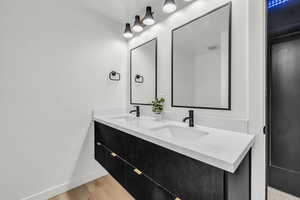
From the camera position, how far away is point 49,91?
59.3 inches

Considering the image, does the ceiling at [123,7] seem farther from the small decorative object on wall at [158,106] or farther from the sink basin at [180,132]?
the sink basin at [180,132]

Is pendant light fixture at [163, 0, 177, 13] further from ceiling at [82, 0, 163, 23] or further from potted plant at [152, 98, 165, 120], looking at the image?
potted plant at [152, 98, 165, 120]

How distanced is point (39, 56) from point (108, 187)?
5.68 ft

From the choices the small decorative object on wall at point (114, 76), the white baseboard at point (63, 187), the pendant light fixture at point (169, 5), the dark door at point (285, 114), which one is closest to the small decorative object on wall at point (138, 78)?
the small decorative object on wall at point (114, 76)

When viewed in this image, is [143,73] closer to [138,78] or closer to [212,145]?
[138,78]

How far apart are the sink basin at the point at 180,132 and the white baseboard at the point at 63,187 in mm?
1292

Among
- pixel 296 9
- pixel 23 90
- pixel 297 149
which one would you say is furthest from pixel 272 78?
pixel 23 90

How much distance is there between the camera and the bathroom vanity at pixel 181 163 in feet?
2.04

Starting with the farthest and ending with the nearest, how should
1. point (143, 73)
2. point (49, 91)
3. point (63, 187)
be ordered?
point (143, 73)
point (63, 187)
point (49, 91)

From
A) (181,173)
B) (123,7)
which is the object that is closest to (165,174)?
(181,173)

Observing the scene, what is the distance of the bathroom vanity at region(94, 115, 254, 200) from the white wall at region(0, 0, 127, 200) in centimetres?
64

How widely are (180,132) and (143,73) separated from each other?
1.04m

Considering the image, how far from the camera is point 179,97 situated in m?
1.47

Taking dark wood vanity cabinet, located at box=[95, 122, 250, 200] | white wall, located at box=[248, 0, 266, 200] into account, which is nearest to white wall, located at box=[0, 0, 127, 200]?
dark wood vanity cabinet, located at box=[95, 122, 250, 200]
